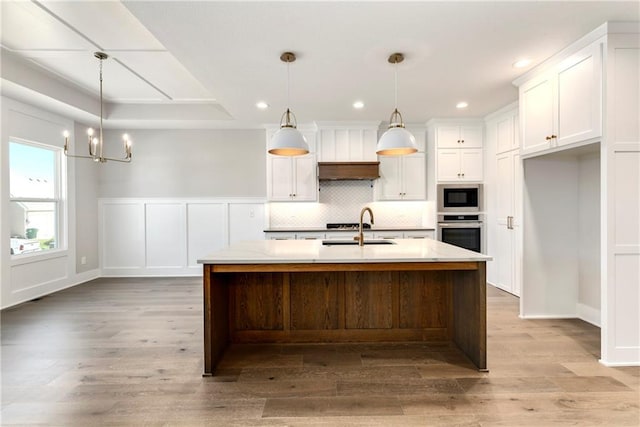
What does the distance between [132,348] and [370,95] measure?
360 cm

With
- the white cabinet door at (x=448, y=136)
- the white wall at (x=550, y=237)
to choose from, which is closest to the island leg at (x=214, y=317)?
the white wall at (x=550, y=237)

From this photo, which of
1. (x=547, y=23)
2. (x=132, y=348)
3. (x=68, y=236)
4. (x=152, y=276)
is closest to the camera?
(x=547, y=23)

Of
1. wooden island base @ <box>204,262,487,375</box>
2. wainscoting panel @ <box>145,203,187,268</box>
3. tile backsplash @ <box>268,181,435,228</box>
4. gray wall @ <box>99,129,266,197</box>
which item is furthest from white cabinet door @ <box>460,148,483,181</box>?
wainscoting panel @ <box>145,203,187,268</box>

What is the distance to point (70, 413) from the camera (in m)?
1.97

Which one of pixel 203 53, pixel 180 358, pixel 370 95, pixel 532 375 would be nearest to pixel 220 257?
pixel 180 358

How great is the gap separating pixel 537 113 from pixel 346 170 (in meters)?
2.65

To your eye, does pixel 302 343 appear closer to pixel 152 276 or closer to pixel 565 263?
pixel 565 263

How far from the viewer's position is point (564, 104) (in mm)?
2916

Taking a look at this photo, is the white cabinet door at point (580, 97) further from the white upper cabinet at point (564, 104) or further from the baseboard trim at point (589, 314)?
the baseboard trim at point (589, 314)

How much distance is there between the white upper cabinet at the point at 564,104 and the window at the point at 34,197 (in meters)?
6.03

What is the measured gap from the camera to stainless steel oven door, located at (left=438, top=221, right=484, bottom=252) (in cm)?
514

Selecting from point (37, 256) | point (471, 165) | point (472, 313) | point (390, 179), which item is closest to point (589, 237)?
point (472, 313)

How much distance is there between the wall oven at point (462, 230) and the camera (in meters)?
5.15

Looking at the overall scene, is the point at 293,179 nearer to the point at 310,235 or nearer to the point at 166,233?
the point at 310,235
